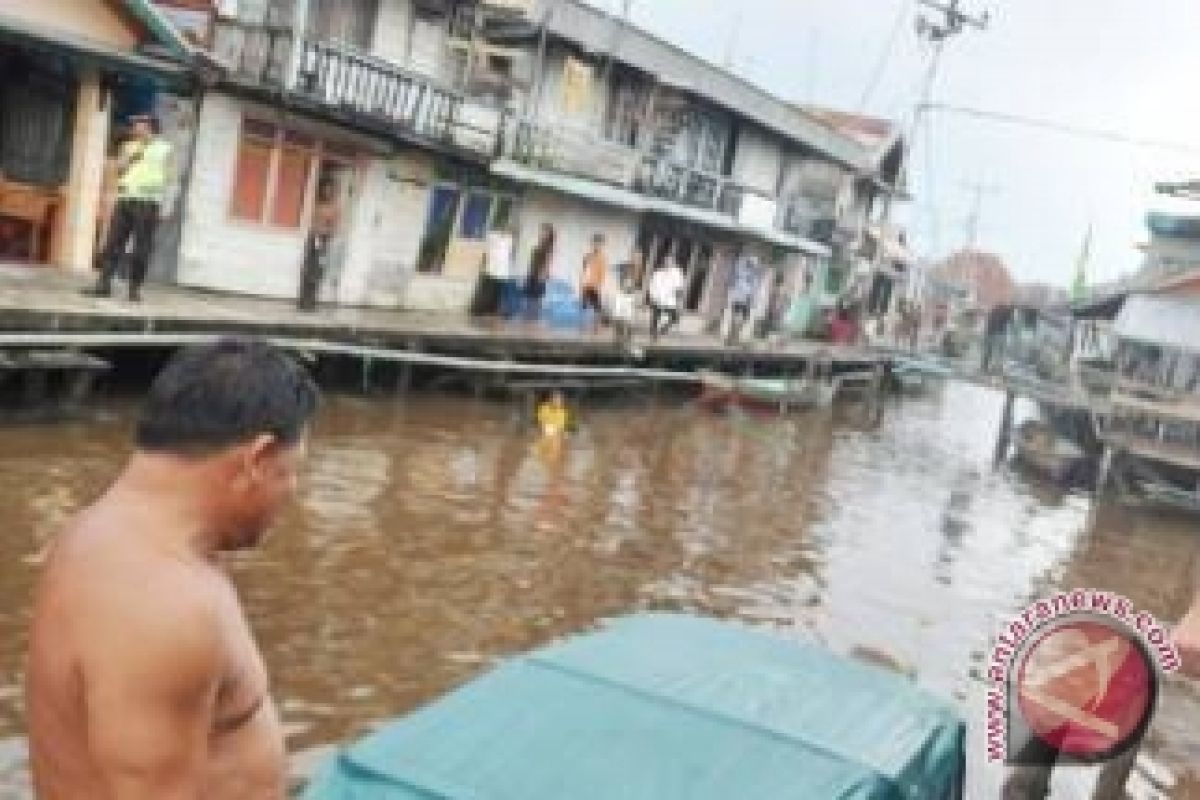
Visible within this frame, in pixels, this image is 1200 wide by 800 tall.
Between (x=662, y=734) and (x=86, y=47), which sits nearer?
(x=662, y=734)

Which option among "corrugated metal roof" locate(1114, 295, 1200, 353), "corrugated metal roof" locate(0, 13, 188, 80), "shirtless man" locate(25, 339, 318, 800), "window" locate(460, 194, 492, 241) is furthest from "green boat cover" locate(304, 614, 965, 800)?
"corrugated metal roof" locate(1114, 295, 1200, 353)

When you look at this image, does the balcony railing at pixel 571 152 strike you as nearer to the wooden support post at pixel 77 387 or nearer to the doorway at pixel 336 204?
the doorway at pixel 336 204

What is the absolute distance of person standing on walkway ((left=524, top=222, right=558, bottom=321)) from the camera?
30312mm

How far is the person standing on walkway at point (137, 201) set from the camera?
667 inches

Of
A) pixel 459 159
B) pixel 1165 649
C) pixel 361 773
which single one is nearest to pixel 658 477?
pixel 459 159

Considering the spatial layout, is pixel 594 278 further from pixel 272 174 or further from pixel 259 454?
pixel 259 454

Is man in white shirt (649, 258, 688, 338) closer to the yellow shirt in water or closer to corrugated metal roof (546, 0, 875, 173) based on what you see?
corrugated metal roof (546, 0, 875, 173)

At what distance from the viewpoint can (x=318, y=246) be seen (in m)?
22.5

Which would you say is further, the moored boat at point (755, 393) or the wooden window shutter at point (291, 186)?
the moored boat at point (755, 393)

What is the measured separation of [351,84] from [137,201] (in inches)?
274

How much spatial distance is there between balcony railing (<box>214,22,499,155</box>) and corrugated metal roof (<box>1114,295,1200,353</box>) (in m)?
16.7

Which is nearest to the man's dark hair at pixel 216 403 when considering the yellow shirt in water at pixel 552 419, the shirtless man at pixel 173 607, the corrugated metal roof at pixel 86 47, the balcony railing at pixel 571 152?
the shirtless man at pixel 173 607

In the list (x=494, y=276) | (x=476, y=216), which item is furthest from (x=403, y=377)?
(x=476, y=216)

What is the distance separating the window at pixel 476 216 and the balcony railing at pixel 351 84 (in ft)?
5.38
